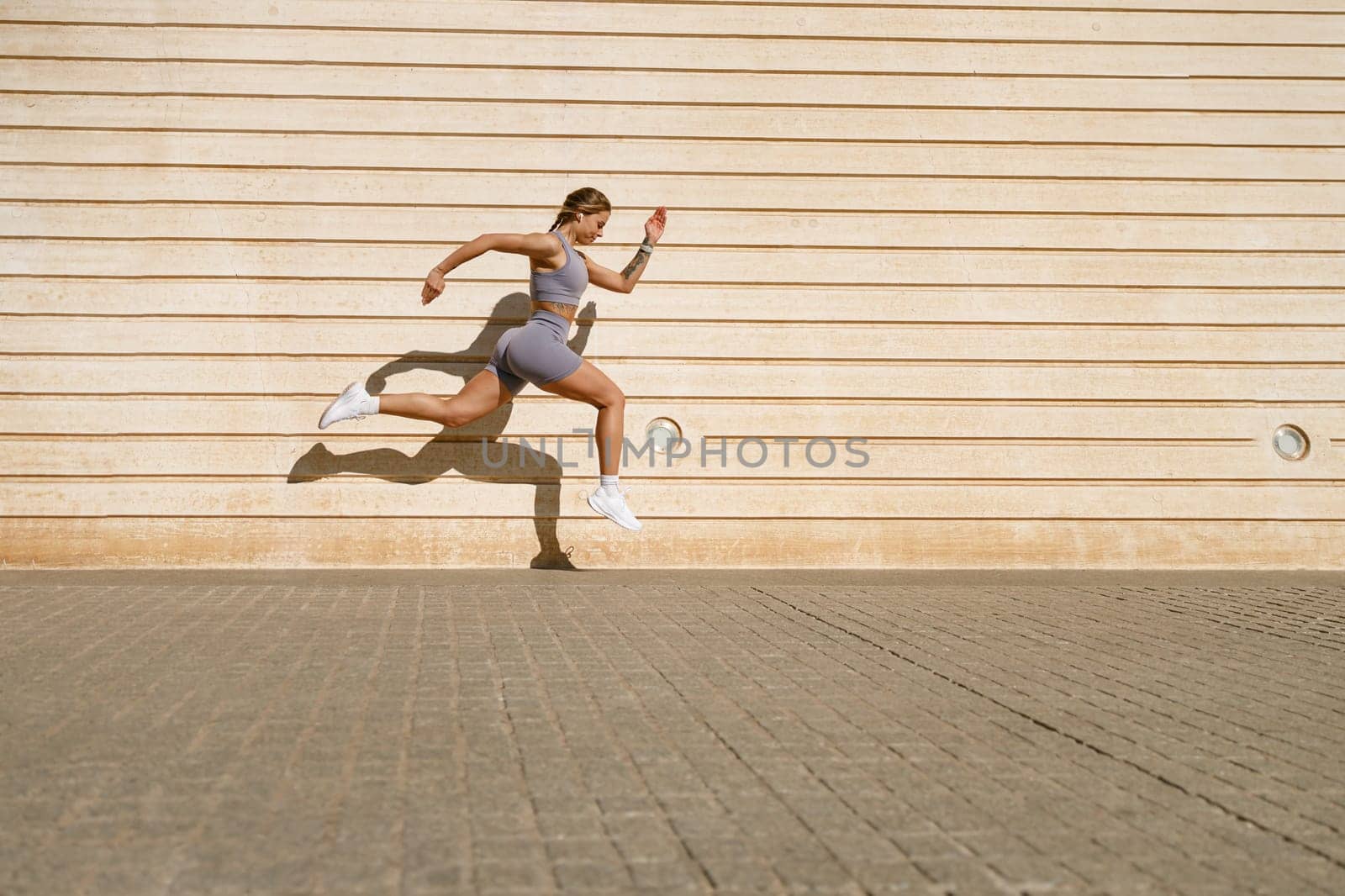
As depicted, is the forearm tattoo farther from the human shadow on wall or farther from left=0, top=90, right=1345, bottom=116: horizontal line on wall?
left=0, top=90, right=1345, bottom=116: horizontal line on wall

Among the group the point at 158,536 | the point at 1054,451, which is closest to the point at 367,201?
the point at 158,536

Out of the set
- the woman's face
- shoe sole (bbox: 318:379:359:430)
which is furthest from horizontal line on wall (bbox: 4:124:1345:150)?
shoe sole (bbox: 318:379:359:430)

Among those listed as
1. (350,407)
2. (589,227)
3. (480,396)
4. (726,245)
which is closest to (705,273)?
(726,245)

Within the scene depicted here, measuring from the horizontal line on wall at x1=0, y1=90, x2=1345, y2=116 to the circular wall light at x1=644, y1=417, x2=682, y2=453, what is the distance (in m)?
2.17

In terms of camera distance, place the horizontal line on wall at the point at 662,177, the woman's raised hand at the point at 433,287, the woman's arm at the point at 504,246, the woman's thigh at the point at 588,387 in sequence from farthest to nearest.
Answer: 1. the horizontal line on wall at the point at 662,177
2. the woman's thigh at the point at 588,387
3. the woman's arm at the point at 504,246
4. the woman's raised hand at the point at 433,287

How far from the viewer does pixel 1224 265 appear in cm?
941

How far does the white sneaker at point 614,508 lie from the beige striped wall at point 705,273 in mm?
689

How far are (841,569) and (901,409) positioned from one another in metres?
1.19

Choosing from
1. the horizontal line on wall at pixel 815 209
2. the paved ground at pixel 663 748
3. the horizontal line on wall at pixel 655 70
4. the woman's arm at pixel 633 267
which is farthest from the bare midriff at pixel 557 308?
the paved ground at pixel 663 748

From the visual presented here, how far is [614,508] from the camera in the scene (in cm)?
823

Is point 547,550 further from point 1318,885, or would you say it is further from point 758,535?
point 1318,885

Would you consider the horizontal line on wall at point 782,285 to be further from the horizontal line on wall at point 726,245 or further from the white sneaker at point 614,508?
the white sneaker at point 614,508

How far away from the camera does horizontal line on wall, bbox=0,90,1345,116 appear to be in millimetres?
8867

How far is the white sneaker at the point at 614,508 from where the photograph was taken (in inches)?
324
